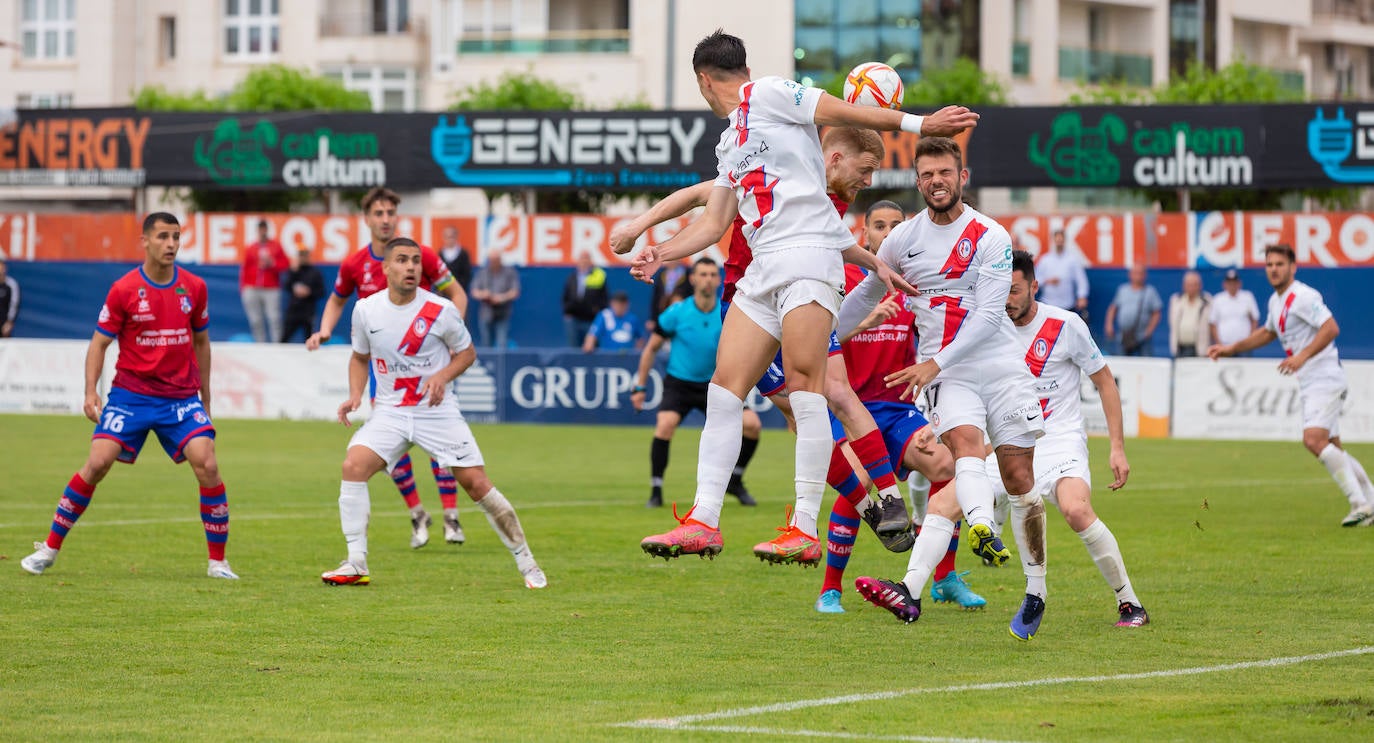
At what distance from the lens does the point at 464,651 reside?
863cm

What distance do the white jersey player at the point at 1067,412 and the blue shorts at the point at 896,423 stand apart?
0.71m

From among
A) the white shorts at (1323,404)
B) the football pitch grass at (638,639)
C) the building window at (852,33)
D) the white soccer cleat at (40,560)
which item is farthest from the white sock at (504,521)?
the building window at (852,33)

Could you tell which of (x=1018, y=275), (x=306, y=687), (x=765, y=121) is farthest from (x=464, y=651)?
(x=1018, y=275)

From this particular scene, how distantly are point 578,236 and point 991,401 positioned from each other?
2417 centimetres

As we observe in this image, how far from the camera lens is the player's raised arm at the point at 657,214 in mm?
8210

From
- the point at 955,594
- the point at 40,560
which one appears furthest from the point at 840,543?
the point at 40,560

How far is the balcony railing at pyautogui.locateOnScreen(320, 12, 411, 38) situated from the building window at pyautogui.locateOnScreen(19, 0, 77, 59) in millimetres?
9964

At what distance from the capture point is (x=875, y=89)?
8828mm

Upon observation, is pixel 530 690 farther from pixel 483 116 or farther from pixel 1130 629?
pixel 483 116

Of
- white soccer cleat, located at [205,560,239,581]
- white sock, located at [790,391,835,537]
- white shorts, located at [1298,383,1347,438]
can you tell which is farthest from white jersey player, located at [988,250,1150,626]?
white shorts, located at [1298,383,1347,438]

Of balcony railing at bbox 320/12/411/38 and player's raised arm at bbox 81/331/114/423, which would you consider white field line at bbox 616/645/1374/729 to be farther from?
balcony railing at bbox 320/12/411/38

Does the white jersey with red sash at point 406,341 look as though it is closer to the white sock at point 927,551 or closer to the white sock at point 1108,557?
the white sock at point 927,551

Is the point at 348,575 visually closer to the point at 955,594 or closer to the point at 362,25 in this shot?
the point at 955,594

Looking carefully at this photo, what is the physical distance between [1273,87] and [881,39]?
38.6ft
